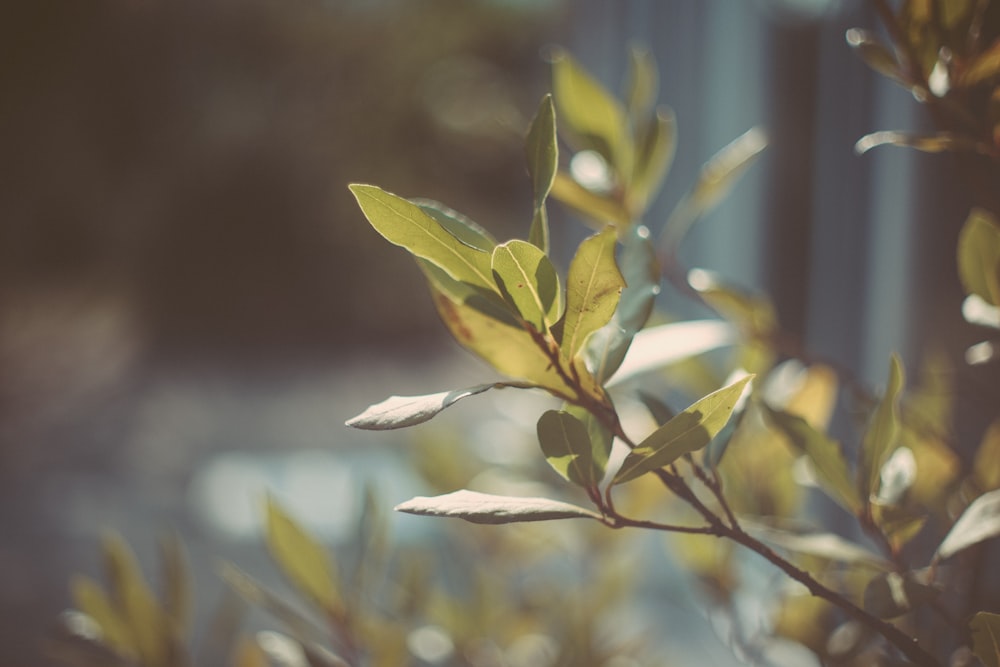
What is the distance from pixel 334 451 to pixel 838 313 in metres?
3.07

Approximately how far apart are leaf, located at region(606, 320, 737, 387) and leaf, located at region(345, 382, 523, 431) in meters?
0.09

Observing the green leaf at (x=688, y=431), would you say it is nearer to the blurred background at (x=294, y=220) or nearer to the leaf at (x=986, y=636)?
the leaf at (x=986, y=636)

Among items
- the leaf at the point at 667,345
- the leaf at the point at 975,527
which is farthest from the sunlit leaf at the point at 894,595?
the leaf at the point at 667,345

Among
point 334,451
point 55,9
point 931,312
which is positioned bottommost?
point 334,451

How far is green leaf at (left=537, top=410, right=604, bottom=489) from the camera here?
0.27 meters

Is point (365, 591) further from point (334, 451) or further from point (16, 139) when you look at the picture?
point (334, 451)

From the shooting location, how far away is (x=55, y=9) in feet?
9.85

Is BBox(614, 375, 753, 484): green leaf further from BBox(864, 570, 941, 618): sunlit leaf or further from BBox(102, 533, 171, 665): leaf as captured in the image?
BBox(102, 533, 171, 665): leaf

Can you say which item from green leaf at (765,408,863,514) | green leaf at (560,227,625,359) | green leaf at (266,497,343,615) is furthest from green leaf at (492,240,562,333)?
green leaf at (266,497,343,615)

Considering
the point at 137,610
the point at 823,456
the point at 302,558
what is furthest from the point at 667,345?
the point at 137,610

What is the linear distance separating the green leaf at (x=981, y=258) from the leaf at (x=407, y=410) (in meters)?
0.21

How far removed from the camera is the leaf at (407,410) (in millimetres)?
238

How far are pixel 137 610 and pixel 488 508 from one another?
0.32 m

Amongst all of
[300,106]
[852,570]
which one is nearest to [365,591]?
[852,570]
